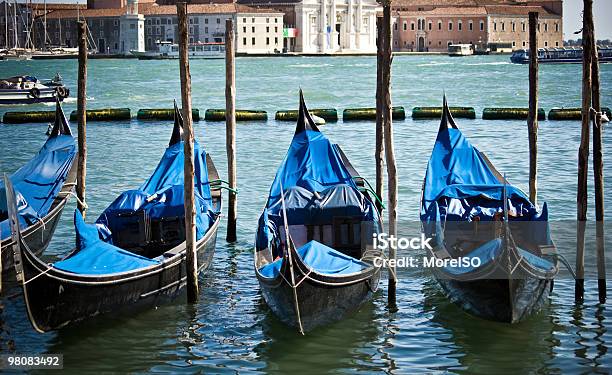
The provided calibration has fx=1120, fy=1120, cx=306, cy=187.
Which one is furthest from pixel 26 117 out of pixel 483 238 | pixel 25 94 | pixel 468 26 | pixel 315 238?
pixel 468 26

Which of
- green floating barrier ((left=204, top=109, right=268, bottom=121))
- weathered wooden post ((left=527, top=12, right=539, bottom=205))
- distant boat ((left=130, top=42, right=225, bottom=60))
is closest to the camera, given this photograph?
weathered wooden post ((left=527, top=12, right=539, bottom=205))

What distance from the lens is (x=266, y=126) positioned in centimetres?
2308

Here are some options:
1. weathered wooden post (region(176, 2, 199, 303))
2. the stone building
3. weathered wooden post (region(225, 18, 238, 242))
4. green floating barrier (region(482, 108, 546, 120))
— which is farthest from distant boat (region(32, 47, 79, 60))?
weathered wooden post (region(176, 2, 199, 303))

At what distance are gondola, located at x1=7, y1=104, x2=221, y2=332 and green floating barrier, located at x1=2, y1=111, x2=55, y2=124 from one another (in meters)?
14.0

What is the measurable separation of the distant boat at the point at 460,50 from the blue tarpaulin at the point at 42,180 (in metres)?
71.3

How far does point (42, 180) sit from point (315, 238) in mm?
3119

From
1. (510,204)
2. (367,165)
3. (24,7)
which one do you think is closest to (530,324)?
(510,204)

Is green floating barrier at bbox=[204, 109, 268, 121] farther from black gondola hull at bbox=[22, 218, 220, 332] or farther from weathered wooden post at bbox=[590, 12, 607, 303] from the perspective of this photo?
weathered wooden post at bbox=[590, 12, 607, 303]

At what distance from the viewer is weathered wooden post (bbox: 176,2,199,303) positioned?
26.8 feet

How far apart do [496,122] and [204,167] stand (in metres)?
13.5

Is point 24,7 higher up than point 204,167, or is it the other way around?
point 24,7

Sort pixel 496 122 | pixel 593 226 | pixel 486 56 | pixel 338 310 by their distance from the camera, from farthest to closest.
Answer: pixel 486 56
pixel 496 122
pixel 593 226
pixel 338 310

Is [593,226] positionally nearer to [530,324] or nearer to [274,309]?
[530,324]

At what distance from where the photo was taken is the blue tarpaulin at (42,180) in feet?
31.2
